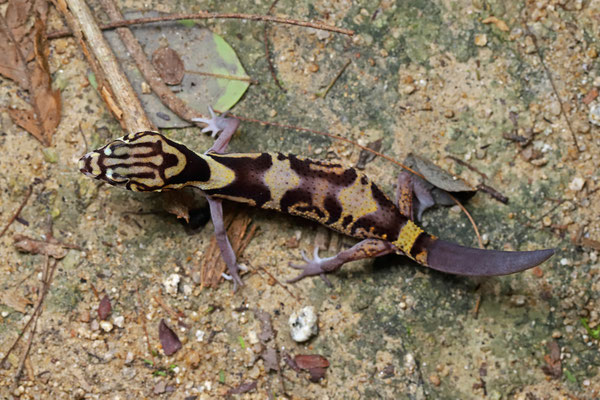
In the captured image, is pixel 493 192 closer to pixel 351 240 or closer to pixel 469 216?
pixel 469 216

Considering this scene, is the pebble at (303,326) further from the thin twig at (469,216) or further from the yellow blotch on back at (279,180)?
the thin twig at (469,216)

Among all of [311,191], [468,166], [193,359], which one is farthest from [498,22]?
[193,359]

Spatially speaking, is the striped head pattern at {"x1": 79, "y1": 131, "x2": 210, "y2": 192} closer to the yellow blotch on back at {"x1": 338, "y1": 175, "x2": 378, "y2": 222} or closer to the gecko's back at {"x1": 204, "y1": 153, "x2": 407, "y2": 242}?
the gecko's back at {"x1": 204, "y1": 153, "x2": 407, "y2": 242}

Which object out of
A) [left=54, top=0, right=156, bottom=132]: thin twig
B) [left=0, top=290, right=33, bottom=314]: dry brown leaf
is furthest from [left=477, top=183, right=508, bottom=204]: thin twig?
[left=0, top=290, right=33, bottom=314]: dry brown leaf

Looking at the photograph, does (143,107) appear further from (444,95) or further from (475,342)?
(475,342)

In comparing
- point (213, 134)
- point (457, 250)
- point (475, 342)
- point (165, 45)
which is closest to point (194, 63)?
point (165, 45)

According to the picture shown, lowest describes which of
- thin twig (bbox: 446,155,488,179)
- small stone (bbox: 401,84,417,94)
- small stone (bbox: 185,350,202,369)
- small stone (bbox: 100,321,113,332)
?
small stone (bbox: 185,350,202,369)
